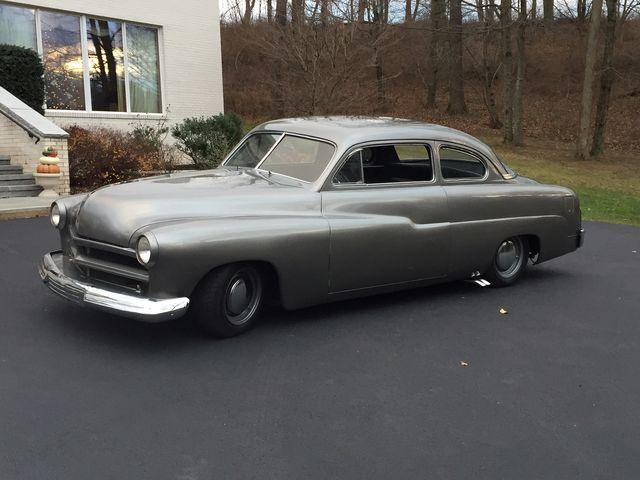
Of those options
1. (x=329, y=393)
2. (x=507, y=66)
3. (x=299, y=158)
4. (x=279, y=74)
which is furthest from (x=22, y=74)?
(x=507, y=66)

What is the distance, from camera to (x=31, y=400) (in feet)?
11.6

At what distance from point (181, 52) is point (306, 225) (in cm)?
1204

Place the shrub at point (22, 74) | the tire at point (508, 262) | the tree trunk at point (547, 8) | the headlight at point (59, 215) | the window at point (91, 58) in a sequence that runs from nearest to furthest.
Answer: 1. the headlight at point (59, 215)
2. the tire at point (508, 262)
3. the shrub at point (22, 74)
4. the window at point (91, 58)
5. the tree trunk at point (547, 8)

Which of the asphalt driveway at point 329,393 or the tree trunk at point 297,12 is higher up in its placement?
the tree trunk at point 297,12

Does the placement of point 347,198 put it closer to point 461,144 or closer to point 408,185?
point 408,185

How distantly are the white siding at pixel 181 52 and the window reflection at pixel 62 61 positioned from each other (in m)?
0.47

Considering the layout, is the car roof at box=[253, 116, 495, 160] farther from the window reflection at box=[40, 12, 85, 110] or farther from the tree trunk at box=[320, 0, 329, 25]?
the window reflection at box=[40, 12, 85, 110]

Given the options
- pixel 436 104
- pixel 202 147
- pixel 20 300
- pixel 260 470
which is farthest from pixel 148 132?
pixel 436 104

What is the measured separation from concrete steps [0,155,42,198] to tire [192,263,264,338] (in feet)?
22.8

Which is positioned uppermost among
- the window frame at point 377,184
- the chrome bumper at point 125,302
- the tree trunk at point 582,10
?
the tree trunk at point 582,10

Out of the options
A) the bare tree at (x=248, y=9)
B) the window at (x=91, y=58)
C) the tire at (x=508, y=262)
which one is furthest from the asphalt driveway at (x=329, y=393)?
the bare tree at (x=248, y=9)

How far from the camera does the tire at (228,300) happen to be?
14.4 ft

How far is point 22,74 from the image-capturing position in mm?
12047

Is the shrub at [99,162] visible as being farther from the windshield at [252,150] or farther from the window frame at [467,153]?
the window frame at [467,153]
